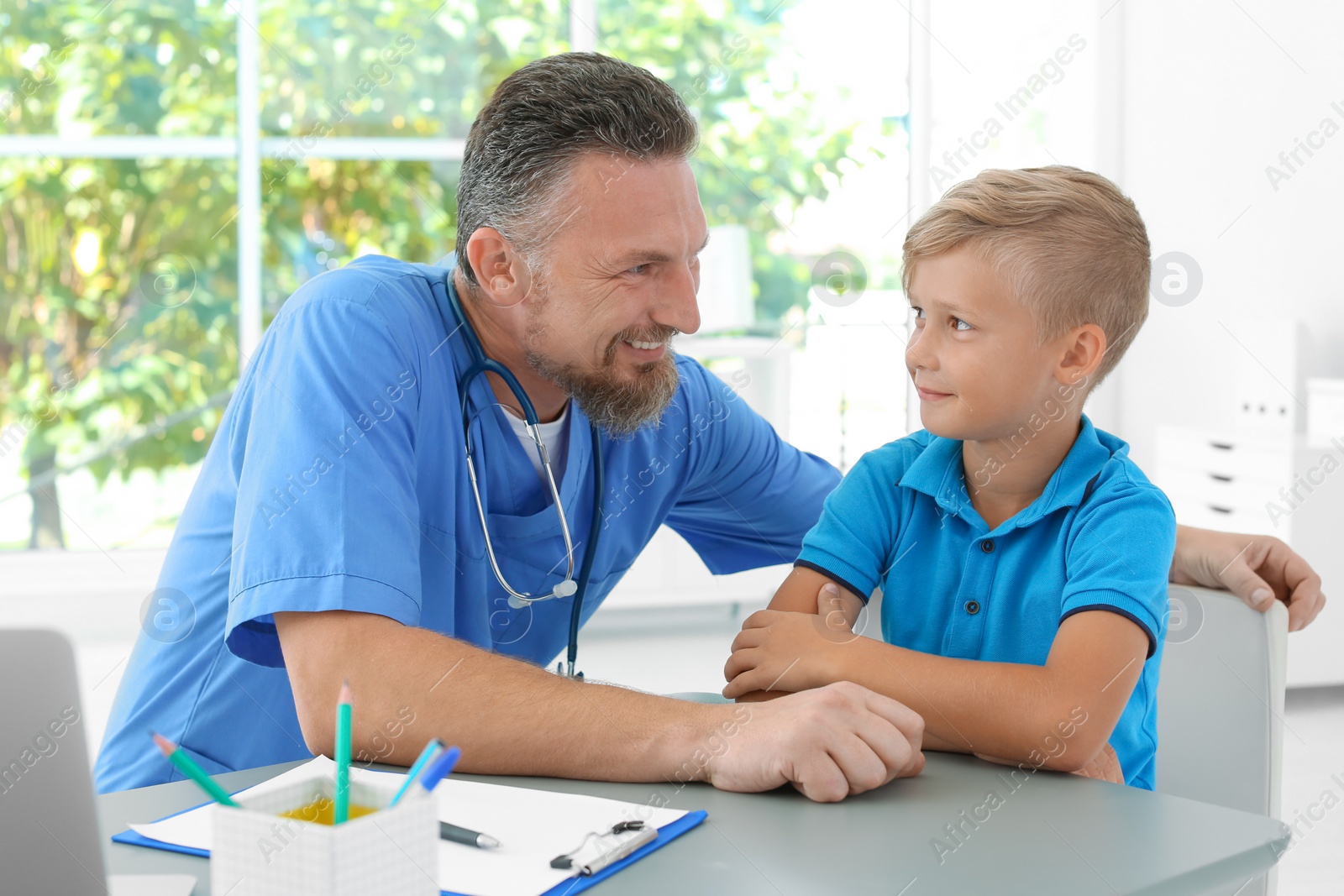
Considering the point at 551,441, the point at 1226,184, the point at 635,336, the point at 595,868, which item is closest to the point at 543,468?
the point at 551,441

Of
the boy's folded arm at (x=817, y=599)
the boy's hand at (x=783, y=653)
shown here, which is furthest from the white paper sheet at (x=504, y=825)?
the boy's folded arm at (x=817, y=599)

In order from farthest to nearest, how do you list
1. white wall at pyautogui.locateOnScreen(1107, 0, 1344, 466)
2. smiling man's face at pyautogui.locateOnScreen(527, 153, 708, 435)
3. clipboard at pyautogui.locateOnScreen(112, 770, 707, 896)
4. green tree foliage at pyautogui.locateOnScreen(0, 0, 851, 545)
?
green tree foliage at pyautogui.locateOnScreen(0, 0, 851, 545)
white wall at pyautogui.locateOnScreen(1107, 0, 1344, 466)
smiling man's face at pyautogui.locateOnScreen(527, 153, 708, 435)
clipboard at pyautogui.locateOnScreen(112, 770, 707, 896)

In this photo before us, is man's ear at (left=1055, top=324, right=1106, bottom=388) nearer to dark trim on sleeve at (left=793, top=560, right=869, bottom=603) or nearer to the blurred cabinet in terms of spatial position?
dark trim on sleeve at (left=793, top=560, right=869, bottom=603)

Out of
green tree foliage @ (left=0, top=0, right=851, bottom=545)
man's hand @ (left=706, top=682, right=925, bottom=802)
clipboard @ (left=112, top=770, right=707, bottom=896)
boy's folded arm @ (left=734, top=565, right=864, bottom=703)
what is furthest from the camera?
green tree foliage @ (left=0, top=0, right=851, bottom=545)

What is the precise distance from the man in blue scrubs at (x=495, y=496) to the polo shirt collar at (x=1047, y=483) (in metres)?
0.19

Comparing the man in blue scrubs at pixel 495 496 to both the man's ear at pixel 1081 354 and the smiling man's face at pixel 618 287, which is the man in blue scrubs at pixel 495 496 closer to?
the smiling man's face at pixel 618 287

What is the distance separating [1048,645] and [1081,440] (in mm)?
207

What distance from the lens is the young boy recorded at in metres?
1.03

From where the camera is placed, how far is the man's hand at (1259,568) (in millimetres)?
1189

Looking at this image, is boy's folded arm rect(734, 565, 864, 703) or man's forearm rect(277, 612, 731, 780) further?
boy's folded arm rect(734, 565, 864, 703)

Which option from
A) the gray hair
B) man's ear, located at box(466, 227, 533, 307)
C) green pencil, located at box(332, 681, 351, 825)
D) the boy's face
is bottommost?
green pencil, located at box(332, 681, 351, 825)

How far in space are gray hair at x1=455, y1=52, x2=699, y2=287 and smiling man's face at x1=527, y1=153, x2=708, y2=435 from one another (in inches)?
0.7

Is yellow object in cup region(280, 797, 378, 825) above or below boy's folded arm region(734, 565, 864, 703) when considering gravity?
above

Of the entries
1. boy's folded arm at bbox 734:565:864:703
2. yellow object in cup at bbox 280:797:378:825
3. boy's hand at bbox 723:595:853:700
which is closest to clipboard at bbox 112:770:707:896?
yellow object in cup at bbox 280:797:378:825
